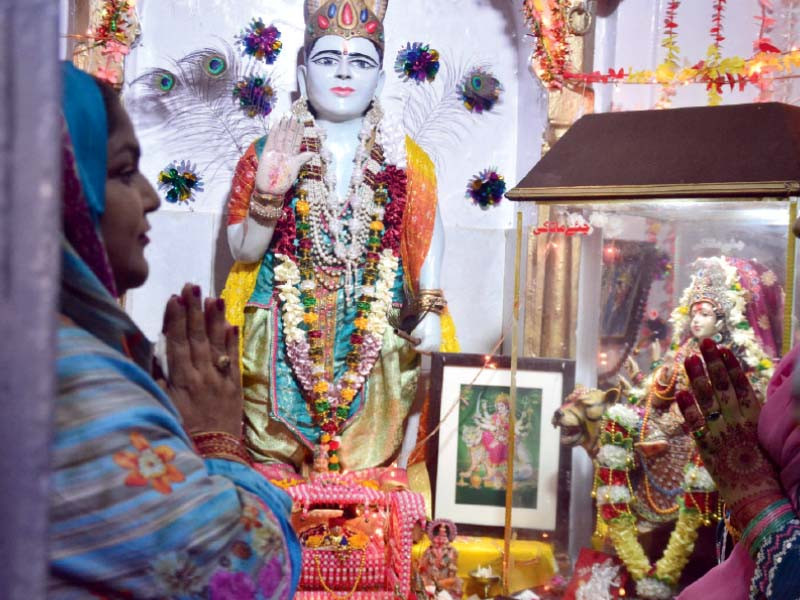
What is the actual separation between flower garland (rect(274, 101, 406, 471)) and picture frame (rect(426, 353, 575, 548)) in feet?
0.97

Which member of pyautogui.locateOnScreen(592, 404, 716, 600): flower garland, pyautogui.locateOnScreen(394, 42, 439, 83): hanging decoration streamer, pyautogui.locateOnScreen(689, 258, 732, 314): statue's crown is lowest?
pyautogui.locateOnScreen(592, 404, 716, 600): flower garland

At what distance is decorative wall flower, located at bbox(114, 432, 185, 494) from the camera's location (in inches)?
32.1

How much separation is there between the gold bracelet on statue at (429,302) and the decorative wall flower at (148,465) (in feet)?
8.93

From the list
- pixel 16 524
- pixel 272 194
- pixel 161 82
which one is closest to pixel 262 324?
pixel 272 194

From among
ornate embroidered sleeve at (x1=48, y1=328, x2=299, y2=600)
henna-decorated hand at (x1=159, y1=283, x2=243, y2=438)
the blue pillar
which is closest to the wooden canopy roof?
henna-decorated hand at (x1=159, y1=283, x2=243, y2=438)

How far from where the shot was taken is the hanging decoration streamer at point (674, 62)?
327cm

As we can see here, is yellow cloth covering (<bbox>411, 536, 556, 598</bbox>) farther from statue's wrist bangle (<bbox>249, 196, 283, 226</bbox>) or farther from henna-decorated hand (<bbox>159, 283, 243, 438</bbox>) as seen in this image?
henna-decorated hand (<bbox>159, 283, 243, 438</bbox>)

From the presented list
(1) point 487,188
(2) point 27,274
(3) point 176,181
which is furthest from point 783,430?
(1) point 487,188

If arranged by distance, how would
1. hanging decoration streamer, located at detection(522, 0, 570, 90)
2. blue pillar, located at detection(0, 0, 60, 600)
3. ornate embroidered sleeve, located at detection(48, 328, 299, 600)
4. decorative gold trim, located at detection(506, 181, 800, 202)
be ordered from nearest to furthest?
blue pillar, located at detection(0, 0, 60, 600), ornate embroidered sleeve, located at detection(48, 328, 299, 600), decorative gold trim, located at detection(506, 181, 800, 202), hanging decoration streamer, located at detection(522, 0, 570, 90)

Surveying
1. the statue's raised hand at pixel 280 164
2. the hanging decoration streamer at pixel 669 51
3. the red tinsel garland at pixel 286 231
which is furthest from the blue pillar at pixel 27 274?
the hanging decoration streamer at pixel 669 51

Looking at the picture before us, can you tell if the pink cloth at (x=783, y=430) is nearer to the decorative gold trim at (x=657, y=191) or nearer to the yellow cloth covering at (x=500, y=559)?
the decorative gold trim at (x=657, y=191)

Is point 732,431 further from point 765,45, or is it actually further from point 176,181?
point 765,45

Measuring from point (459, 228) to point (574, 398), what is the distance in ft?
4.94

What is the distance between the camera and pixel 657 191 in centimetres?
234
